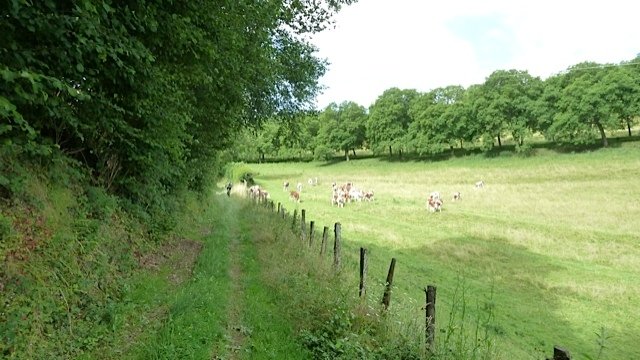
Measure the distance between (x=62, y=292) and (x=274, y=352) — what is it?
330cm

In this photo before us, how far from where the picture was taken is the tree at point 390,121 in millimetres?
92375

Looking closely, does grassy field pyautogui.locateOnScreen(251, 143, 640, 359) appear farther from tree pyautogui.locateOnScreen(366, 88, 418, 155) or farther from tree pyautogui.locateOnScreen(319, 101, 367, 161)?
tree pyautogui.locateOnScreen(319, 101, 367, 161)

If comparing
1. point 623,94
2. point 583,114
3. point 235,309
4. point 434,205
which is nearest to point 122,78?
point 235,309

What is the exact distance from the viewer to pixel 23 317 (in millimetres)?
5168

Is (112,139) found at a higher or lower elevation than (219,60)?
lower

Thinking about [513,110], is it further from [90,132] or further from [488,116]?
[90,132]

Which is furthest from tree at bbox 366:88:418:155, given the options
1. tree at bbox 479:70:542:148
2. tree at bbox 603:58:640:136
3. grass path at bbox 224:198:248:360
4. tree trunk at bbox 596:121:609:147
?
grass path at bbox 224:198:248:360

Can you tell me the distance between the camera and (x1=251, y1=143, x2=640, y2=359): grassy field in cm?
1145

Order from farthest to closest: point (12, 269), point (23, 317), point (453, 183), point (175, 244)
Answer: point (453, 183)
point (175, 244)
point (12, 269)
point (23, 317)

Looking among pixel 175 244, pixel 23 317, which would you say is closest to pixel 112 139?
pixel 23 317

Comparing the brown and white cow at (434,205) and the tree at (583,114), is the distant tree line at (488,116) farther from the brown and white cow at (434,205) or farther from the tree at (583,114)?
the brown and white cow at (434,205)

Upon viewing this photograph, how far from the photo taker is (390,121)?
9394 centimetres

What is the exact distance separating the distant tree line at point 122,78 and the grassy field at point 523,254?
19.7ft

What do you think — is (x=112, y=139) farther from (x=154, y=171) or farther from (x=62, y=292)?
(x=62, y=292)
